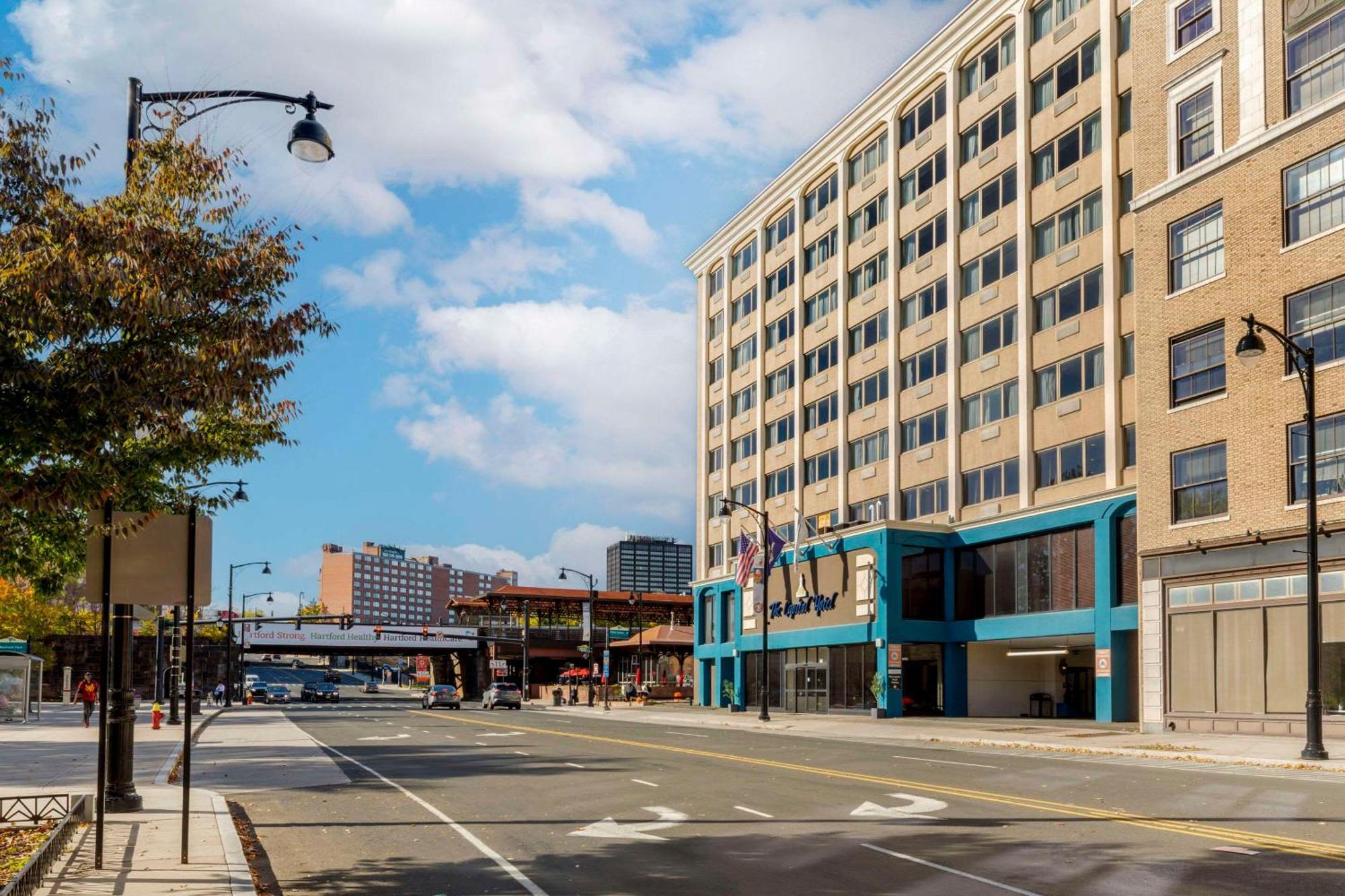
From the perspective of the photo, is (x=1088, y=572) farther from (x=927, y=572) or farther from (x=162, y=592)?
(x=162, y=592)

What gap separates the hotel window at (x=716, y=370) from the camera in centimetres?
7838

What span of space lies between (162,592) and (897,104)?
52921mm

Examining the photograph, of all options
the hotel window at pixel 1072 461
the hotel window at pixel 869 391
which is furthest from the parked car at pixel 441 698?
the hotel window at pixel 1072 461

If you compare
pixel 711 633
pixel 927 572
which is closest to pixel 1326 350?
pixel 927 572

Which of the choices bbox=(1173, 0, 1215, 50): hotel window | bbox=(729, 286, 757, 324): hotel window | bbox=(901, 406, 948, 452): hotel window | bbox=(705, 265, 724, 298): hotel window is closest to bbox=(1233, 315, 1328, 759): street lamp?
bbox=(1173, 0, 1215, 50): hotel window

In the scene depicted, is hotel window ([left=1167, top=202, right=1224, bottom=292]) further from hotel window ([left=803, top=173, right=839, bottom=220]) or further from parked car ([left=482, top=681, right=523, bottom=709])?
parked car ([left=482, top=681, right=523, bottom=709])

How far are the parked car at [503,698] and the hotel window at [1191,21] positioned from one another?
51.0 m

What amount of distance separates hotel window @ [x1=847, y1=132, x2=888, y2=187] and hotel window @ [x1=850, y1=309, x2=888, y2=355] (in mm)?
7207

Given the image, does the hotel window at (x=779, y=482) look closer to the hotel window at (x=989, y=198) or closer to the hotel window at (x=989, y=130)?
the hotel window at (x=989, y=198)

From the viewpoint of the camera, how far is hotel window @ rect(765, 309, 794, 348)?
227ft

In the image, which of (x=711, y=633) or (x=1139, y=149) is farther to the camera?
(x=711, y=633)

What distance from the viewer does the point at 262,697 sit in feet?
326

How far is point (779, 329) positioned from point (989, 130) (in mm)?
20157

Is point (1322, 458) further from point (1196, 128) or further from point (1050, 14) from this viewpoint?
point (1050, 14)
